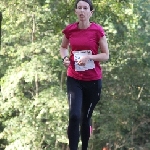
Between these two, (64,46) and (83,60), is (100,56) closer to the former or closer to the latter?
(83,60)

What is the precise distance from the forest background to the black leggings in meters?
5.04

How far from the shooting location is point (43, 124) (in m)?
12.2

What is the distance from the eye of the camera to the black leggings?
2822 millimetres

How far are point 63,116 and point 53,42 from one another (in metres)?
2.37

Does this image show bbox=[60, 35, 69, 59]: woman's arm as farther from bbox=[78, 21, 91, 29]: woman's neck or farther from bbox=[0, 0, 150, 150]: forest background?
bbox=[0, 0, 150, 150]: forest background

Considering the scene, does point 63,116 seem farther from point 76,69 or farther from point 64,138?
point 76,69

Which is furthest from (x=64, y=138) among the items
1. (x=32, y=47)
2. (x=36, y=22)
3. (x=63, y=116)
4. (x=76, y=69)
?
(x=76, y=69)

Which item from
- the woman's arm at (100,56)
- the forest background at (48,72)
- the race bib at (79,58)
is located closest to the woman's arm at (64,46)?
the race bib at (79,58)

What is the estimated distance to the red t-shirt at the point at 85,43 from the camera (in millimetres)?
2893

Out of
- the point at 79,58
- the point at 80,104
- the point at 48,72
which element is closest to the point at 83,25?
the point at 79,58

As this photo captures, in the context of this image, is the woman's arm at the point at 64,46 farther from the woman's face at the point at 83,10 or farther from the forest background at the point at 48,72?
the forest background at the point at 48,72

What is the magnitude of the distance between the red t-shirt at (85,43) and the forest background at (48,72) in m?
4.99

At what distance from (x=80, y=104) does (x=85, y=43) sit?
0.49 meters

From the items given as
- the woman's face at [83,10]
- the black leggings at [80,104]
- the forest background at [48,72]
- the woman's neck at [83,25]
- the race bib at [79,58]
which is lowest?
the forest background at [48,72]
